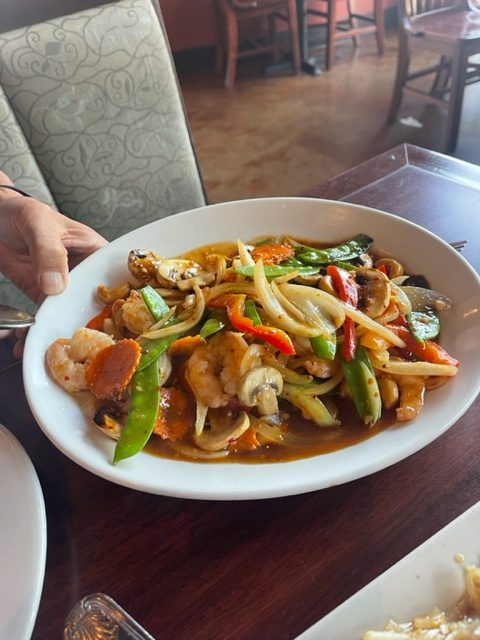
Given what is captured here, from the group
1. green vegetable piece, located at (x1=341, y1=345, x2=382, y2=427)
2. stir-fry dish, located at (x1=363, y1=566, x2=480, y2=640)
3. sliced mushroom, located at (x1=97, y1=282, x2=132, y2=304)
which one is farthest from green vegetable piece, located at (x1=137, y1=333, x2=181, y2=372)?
stir-fry dish, located at (x1=363, y1=566, x2=480, y2=640)

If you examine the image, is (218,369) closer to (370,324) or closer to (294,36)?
(370,324)

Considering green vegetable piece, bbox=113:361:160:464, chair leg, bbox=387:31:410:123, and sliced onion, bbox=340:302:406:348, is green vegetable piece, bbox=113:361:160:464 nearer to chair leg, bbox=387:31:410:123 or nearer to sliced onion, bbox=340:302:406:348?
sliced onion, bbox=340:302:406:348

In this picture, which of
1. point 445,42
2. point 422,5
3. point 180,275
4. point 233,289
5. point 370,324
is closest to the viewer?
point 370,324

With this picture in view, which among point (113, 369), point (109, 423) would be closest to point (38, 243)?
point (113, 369)

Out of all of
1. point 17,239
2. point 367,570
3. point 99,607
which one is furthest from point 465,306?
point 17,239

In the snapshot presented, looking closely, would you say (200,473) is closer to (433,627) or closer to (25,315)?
(433,627)

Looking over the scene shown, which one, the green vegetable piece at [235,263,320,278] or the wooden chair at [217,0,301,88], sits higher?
the green vegetable piece at [235,263,320,278]

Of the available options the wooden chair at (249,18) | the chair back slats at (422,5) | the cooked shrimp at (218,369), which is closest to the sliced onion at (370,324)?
the cooked shrimp at (218,369)
